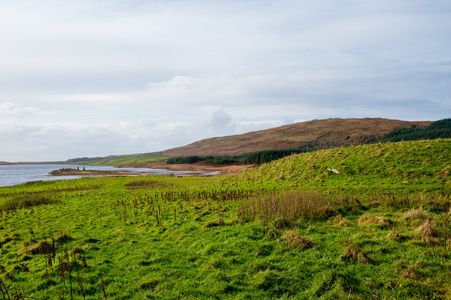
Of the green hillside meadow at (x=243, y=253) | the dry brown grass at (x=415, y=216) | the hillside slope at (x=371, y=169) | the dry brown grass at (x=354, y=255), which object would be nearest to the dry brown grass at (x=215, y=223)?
the green hillside meadow at (x=243, y=253)

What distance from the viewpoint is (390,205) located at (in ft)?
53.0

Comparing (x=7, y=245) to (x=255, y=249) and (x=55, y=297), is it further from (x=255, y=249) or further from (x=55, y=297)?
(x=255, y=249)

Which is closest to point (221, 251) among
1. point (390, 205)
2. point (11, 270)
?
point (11, 270)

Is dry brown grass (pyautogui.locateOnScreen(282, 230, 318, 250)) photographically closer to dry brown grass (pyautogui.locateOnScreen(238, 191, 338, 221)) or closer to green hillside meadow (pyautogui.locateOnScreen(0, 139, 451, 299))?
green hillside meadow (pyautogui.locateOnScreen(0, 139, 451, 299))

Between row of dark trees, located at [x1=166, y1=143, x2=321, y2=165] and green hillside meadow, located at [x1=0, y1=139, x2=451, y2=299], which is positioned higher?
row of dark trees, located at [x1=166, y1=143, x2=321, y2=165]

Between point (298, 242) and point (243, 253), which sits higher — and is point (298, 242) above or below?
above

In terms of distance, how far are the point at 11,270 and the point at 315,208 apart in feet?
46.8

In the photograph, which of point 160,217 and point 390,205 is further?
point 160,217

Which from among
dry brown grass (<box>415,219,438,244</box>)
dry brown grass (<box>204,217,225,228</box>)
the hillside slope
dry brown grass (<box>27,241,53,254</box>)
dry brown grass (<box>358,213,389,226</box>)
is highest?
the hillside slope

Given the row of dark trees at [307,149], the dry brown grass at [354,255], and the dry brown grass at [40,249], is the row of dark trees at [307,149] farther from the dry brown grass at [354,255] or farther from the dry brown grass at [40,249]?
the dry brown grass at [40,249]

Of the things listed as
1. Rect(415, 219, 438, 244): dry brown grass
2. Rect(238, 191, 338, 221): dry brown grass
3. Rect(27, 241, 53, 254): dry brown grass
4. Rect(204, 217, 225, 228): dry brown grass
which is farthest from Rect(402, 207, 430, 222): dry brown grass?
Rect(27, 241, 53, 254): dry brown grass

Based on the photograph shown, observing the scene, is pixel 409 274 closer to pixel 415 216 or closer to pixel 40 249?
pixel 415 216

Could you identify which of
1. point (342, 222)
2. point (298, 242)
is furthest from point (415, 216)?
point (298, 242)

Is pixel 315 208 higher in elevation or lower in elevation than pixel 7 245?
higher
